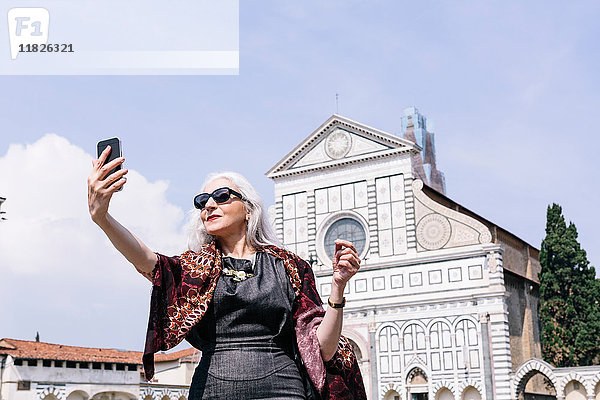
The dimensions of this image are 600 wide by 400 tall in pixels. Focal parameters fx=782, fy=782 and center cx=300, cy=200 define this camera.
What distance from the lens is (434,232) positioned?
30.1m

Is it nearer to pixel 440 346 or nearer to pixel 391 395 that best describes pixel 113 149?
pixel 440 346

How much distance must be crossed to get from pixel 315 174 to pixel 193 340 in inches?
1156

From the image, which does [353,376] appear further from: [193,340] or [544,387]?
[544,387]

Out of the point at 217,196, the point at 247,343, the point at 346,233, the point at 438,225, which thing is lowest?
the point at 247,343

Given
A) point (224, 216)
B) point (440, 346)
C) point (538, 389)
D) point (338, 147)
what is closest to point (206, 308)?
point (224, 216)

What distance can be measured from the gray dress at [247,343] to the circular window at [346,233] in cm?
2826

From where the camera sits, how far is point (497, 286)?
92.3 feet

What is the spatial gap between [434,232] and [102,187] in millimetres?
27975

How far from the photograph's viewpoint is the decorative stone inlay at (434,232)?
2995cm

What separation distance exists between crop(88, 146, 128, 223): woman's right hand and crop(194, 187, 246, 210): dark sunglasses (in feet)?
1.84

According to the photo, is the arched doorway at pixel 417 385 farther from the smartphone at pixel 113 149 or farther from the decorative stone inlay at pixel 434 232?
the smartphone at pixel 113 149

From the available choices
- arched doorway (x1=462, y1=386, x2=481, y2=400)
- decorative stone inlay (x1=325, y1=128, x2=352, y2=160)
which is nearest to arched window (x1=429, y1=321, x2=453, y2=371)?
arched doorway (x1=462, y1=386, x2=481, y2=400)

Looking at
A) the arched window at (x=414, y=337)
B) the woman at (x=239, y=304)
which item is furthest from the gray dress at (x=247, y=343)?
the arched window at (x=414, y=337)

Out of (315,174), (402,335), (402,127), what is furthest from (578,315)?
(402,127)
